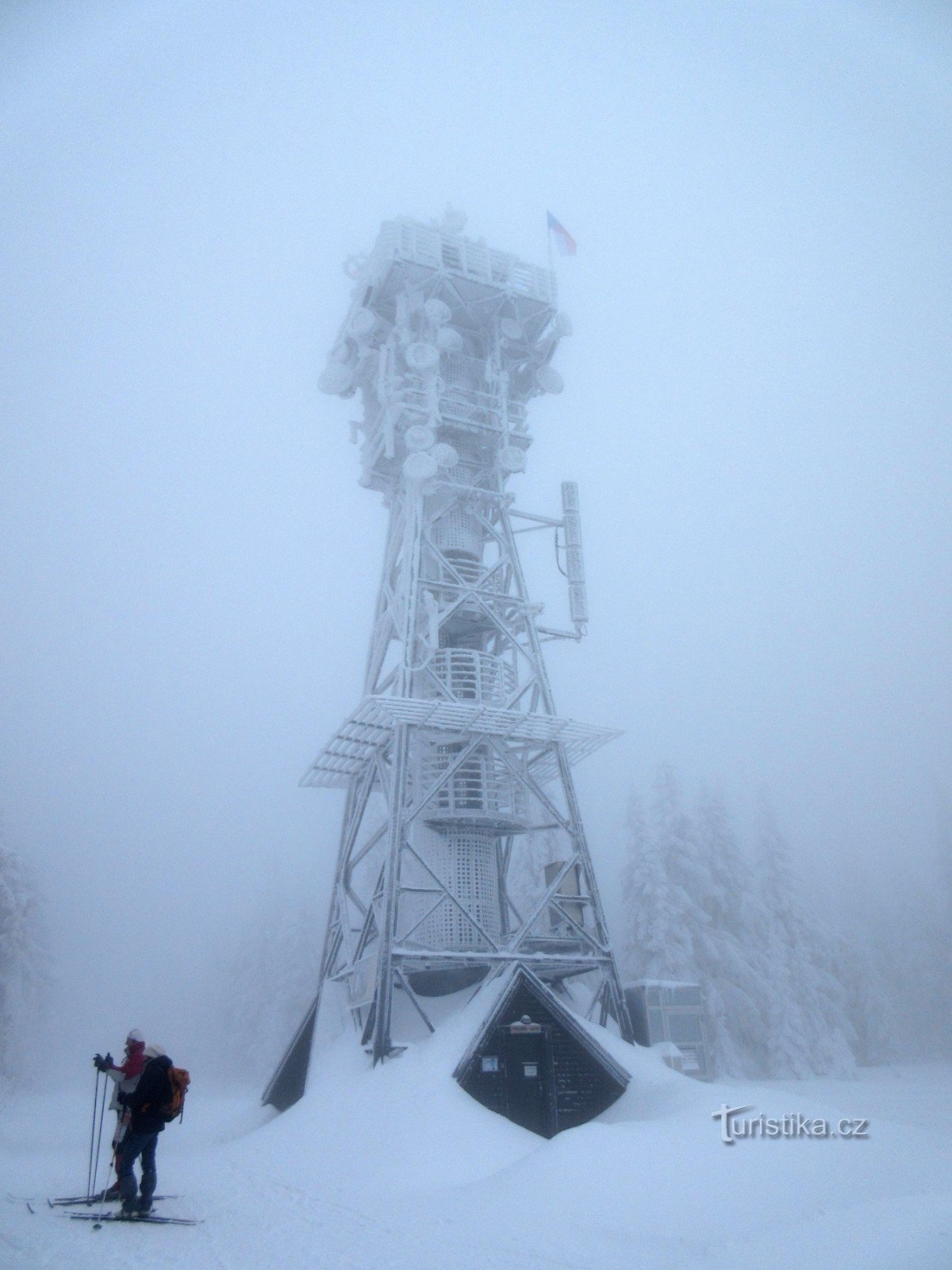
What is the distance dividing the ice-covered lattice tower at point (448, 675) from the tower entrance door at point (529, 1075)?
2.02 metres

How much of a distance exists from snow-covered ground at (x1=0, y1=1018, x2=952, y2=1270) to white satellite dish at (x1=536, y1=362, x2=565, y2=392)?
20416 millimetres

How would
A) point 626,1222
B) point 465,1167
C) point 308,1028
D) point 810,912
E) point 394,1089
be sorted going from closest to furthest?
1. point 626,1222
2. point 465,1167
3. point 394,1089
4. point 308,1028
5. point 810,912

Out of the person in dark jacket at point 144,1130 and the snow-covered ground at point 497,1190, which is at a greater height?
the person in dark jacket at point 144,1130

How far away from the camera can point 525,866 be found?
41.3 m

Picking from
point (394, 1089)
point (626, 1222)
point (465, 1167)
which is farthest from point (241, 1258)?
point (394, 1089)

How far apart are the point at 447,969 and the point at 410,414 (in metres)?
15.9

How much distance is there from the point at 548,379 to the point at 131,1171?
82.2 ft

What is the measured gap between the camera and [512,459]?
993 inches

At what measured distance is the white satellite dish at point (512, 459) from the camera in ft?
82.8

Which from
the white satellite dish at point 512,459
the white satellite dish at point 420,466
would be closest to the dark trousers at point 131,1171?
the white satellite dish at point 420,466

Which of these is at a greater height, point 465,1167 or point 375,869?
point 375,869

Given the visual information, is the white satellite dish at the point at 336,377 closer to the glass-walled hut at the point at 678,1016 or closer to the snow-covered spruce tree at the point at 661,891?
the glass-walled hut at the point at 678,1016

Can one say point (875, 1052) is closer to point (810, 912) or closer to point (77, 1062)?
point (810, 912)

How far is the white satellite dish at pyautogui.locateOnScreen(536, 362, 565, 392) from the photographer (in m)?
28.0
